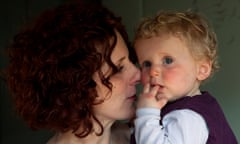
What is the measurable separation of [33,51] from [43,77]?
0.08 metres

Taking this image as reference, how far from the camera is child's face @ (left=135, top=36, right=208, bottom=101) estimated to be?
120 cm

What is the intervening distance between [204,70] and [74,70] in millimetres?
389

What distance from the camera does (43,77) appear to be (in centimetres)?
120

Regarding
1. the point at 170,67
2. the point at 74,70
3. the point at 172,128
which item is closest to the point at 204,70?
the point at 170,67

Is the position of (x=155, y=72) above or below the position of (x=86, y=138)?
A: above

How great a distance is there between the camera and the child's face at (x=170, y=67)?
3.93ft

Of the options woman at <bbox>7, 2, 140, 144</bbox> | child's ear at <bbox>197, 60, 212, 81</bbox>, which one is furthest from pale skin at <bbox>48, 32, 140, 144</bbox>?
child's ear at <bbox>197, 60, 212, 81</bbox>

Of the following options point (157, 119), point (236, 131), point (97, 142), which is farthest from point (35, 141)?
point (157, 119)

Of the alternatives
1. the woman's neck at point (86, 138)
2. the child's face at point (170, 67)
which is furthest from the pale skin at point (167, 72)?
the woman's neck at point (86, 138)

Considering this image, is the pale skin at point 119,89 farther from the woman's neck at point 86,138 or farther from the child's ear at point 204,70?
the child's ear at point 204,70

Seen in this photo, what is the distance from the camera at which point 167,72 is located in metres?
1.19

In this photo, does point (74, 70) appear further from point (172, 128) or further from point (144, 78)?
point (172, 128)

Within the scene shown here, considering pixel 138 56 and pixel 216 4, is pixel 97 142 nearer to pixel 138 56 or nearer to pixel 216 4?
pixel 138 56

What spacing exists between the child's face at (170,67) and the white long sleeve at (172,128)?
0.25ft
